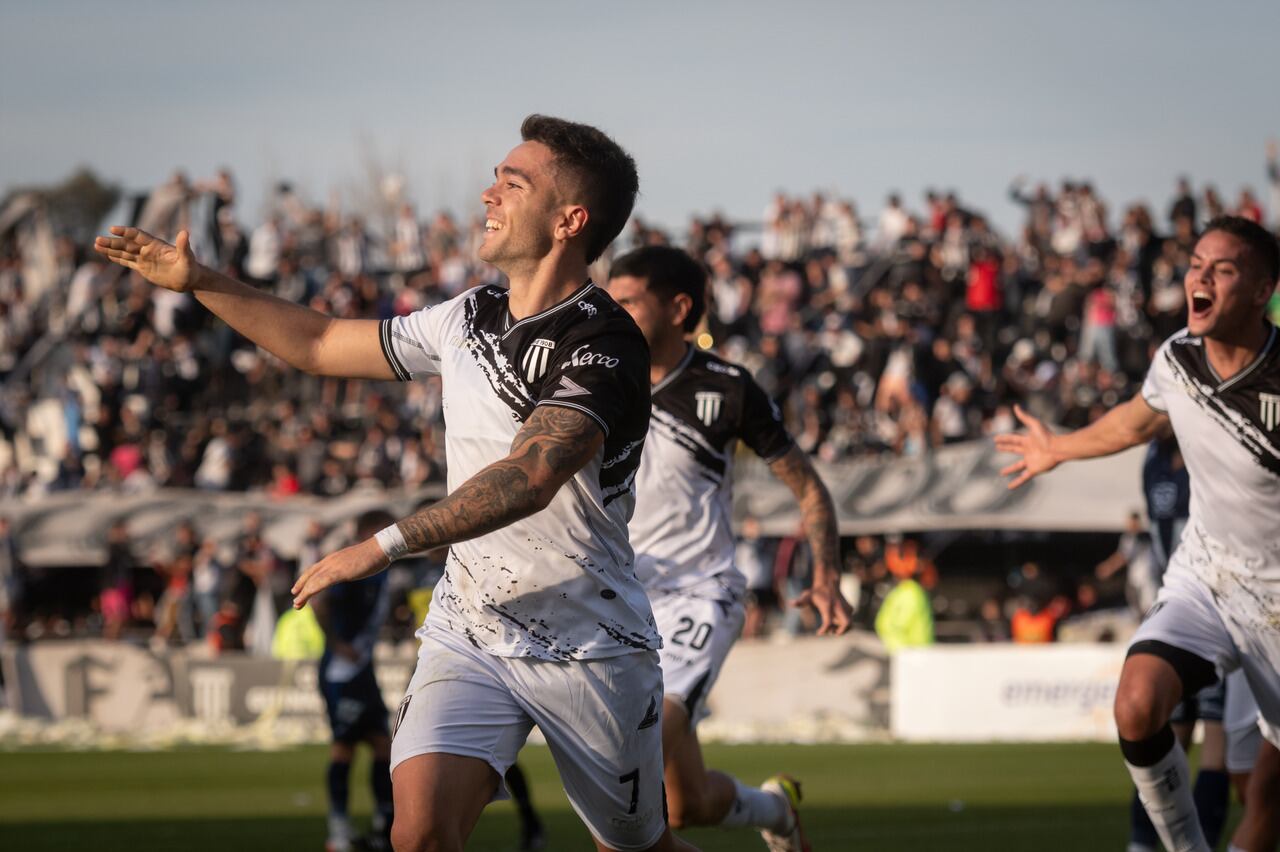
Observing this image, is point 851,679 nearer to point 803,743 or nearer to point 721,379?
point 803,743

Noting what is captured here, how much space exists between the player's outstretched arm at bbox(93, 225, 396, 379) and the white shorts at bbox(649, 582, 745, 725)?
8.23ft

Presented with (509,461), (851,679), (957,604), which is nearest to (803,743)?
(851,679)

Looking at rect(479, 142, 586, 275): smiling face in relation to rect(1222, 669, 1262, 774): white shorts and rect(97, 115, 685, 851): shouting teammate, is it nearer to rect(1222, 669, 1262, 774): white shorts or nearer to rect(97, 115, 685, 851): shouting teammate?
rect(97, 115, 685, 851): shouting teammate

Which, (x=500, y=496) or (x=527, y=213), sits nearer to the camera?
(x=500, y=496)

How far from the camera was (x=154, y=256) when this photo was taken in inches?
227

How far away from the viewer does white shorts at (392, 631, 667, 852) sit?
5.21 metres

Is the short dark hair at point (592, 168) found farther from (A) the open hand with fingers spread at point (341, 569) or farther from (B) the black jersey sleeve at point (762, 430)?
(B) the black jersey sleeve at point (762, 430)

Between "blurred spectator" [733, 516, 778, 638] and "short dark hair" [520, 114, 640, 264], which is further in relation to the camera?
"blurred spectator" [733, 516, 778, 638]

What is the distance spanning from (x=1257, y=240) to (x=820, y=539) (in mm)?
2238

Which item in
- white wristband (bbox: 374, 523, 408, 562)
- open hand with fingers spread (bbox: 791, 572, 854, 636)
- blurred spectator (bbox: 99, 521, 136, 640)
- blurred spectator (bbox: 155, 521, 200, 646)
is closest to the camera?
white wristband (bbox: 374, 523, 408, 562)

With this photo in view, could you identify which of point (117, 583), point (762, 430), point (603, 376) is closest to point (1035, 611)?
point (117, 583)

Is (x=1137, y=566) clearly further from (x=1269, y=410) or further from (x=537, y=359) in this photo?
(x=537, y=359)

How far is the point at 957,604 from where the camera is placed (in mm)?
25719


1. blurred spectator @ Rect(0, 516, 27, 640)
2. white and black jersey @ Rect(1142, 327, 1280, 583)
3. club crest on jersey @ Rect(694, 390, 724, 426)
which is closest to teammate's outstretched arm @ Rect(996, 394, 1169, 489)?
white and black jersey @ Rect(1142, 327, 1280, 583)
